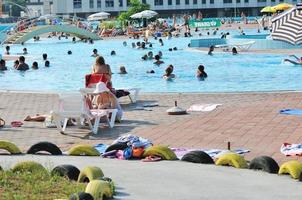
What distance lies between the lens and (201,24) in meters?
63.1

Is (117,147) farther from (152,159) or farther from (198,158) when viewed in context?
(198,158)

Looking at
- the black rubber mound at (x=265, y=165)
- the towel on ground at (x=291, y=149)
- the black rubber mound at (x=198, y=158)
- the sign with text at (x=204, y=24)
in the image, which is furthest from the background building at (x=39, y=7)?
the black rubber mound at (x=265, y=165)

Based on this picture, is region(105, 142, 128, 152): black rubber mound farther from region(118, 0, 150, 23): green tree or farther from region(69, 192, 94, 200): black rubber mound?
region(118, 0, 150, 23): green tree

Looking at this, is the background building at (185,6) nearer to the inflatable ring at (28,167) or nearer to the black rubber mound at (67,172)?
the inflatable ring at (28,167)

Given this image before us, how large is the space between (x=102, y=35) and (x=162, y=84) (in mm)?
39068

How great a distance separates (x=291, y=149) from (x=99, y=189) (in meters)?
3.49

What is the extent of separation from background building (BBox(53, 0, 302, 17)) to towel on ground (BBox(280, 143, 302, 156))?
4091 inches

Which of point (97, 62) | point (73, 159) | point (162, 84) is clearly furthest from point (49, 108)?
point (162, 84)

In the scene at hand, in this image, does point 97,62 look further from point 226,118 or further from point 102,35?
point 102,35

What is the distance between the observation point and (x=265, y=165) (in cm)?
754

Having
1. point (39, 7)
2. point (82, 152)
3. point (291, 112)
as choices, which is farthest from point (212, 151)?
point (39, 7)

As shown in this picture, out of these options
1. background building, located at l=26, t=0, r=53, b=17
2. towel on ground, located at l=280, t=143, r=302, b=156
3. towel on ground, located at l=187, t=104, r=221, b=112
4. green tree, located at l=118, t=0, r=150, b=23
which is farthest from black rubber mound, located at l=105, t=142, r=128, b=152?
background building, located at l=26, t=0, r=53, b=17

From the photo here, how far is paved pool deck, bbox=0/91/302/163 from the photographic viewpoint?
9.86 metres

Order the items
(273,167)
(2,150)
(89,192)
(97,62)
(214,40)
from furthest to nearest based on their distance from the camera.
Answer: (214,40) → (97,62) → (2,150) → (273,167) → (89,192)
